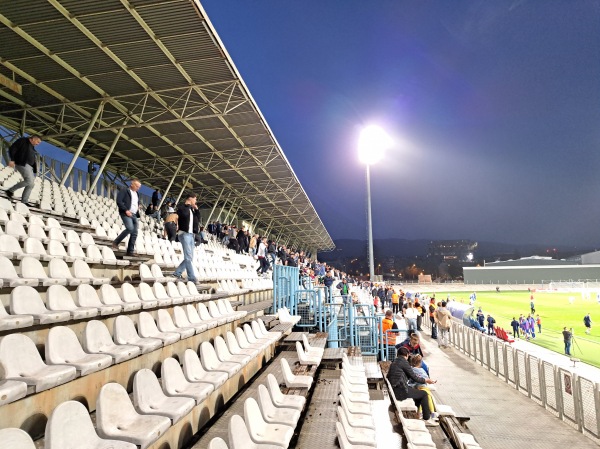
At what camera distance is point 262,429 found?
2.97 m

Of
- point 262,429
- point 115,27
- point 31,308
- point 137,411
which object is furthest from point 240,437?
point 115,27

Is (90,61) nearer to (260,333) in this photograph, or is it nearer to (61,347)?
(260,333)

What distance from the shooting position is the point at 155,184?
2717 centimetres

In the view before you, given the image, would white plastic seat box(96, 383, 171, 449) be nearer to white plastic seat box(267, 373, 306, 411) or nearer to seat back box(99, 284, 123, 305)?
white plastic seat box(267, 373, 306, 411)

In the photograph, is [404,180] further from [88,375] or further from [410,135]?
[88,375]

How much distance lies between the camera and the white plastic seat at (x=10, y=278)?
3365 millimetres

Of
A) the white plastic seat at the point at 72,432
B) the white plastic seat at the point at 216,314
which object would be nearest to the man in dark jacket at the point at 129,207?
the white plastic seat at the point at 216,314

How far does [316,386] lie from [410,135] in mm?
146644

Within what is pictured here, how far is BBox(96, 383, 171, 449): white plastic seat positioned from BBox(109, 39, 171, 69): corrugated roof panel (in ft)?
36.3

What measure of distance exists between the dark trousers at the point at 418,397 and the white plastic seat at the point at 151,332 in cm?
412

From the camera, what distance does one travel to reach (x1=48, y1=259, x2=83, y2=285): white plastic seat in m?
4.15

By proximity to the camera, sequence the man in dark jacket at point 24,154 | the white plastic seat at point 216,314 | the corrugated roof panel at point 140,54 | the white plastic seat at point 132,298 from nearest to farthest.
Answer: the white plastic seat at point 132,298
the white plastic seat at point 216,314
the man in dark jacket at point 24,154
the corrugated roof panel at point 140,54

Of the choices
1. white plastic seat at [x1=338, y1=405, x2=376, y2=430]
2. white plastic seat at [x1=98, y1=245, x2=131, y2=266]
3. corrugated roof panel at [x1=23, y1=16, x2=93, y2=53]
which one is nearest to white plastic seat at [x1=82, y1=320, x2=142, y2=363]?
white plastic seat at [x1=338, y1=405, x2=376, y2=430]

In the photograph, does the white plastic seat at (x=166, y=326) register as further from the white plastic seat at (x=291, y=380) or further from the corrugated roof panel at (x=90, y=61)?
the corrugated roof panel at (x=90, y=61)
